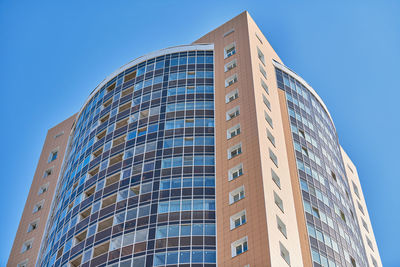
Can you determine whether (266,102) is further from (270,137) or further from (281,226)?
(281,226)

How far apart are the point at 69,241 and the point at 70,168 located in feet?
44.4

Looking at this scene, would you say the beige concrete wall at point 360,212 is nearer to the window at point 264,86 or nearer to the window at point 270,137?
the window at point 270,137

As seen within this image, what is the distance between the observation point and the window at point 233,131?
62625 millimetres

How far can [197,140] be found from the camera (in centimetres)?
6366

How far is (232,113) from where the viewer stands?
65.1 m

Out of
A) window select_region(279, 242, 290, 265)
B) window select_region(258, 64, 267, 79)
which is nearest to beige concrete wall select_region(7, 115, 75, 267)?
window select_region(258, 64, 267, 79)

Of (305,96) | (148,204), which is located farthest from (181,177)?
(305,96)

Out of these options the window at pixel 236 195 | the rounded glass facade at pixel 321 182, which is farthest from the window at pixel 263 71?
the window at pixel 236 195

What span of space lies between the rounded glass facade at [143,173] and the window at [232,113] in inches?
75.8

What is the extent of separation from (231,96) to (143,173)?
1317 cm

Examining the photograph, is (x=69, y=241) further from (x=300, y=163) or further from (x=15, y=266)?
(x=300, y=163)

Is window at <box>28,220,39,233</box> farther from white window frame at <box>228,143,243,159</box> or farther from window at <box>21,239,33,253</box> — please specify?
white window frame at <box>228,143,243,159</box>

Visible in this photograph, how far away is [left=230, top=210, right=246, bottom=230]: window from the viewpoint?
2103 inches

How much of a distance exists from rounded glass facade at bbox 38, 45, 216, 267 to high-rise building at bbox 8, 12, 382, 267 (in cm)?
14
